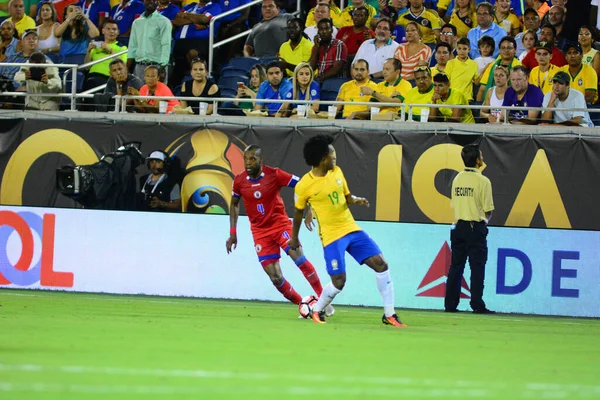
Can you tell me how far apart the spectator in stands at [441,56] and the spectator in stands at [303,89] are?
7.22ft

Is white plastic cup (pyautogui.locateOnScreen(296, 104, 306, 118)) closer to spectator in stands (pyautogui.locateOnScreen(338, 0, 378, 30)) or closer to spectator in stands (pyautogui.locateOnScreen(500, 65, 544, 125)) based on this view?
spectator in stands (pyautogui.locateOnScreen(338, 0, 378, 30))

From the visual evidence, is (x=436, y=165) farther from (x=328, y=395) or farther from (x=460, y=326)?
(x=328, y=395)

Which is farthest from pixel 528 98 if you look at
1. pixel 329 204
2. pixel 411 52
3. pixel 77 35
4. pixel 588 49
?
pixel 77 35

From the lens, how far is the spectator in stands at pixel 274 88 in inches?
773

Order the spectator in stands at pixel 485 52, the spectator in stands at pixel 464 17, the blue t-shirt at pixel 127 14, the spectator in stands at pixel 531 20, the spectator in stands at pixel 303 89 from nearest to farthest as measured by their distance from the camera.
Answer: the spectator in stands at pixel 303 89, the spectator in stands at pixel 485 52, the spectator in stands at pixel 531 20, the spectator in stands at pixel 464 17, the blue t-shirt at pixel 127 14

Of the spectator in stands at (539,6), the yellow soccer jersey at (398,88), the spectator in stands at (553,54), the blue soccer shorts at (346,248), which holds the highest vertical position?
the spectator in stands at (539,6)

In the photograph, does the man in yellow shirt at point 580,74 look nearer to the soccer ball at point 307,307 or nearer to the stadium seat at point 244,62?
the stadium seat at point 244,62

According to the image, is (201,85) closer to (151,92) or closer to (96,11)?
(151,92)

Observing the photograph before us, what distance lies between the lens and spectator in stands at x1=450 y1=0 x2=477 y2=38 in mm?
21219

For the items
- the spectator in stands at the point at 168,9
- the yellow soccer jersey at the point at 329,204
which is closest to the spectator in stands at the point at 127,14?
the spectator in stands at the point at 168,9

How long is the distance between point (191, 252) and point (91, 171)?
265 cm

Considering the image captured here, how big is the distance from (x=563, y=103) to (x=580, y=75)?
3.56 ft

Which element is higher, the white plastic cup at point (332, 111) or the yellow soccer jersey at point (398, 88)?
the yellow soccer jersey at point (398, 88)

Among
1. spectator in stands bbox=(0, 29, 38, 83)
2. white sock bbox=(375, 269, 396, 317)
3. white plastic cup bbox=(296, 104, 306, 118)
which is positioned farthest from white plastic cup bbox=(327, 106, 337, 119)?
spectator in stands bbox=(0, 29, 38, 83)
